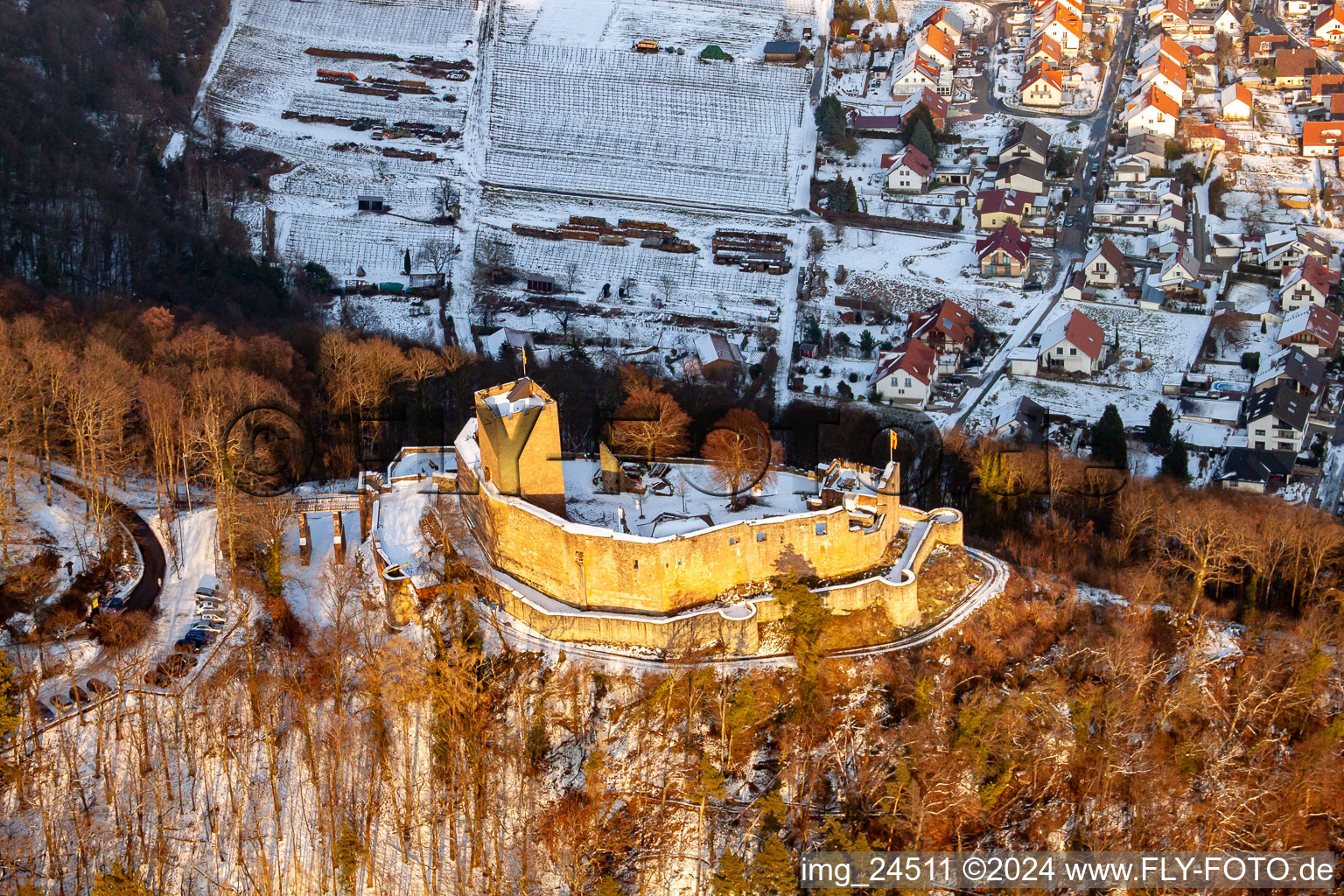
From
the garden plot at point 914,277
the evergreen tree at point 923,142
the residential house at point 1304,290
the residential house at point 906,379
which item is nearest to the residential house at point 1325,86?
the residential house at point 1304,290

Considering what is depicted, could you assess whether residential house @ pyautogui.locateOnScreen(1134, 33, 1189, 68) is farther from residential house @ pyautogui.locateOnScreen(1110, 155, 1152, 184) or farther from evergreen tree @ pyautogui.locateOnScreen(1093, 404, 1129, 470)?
evergreen tree @ pyautogui.locateOnScreen(1093, 404, 1129, 470)

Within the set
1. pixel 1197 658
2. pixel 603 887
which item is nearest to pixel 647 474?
pixel 603 887

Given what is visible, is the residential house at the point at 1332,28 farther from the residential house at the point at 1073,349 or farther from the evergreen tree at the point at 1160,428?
the evergreen tree at the point at 1160,428

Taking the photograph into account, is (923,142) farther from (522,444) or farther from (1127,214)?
(522,444)

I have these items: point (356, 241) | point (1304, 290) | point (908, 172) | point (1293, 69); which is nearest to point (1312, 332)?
point (1304, 290)

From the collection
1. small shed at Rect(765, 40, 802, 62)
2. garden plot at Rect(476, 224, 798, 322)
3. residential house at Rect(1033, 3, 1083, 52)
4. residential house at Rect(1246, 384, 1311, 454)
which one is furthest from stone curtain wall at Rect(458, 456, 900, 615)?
residential house at Rect(1033, 3, 1083, 52)

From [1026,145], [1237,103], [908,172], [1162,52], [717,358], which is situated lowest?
[717,358]

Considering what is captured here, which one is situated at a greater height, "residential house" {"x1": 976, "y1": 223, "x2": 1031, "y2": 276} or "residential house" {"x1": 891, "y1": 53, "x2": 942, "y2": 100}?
"residential house" {"x1": 891, "y1": 53, "x2": 942, "y2": 100}
